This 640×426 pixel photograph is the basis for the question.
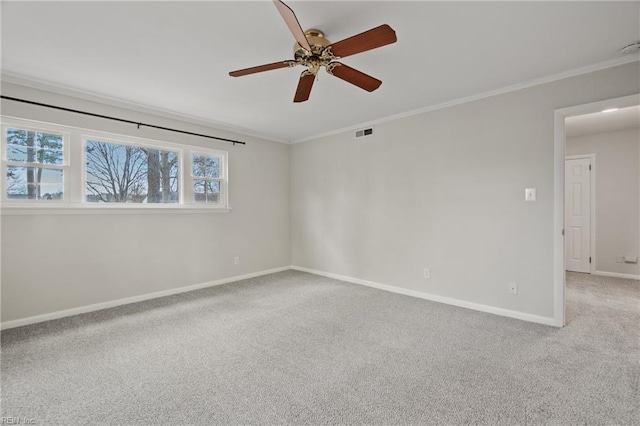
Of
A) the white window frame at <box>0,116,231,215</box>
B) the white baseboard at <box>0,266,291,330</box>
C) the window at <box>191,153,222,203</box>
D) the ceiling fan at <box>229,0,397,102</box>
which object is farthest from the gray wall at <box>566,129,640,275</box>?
the white window frame at <box>0,116,231,215</box>

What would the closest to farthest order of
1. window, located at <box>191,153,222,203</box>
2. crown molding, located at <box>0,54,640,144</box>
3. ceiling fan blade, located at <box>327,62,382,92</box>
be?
1. ceiling fan blade, located at <box>327,62,382,92</box>
2. crown molding, located at <box>0,54,640,144</box>
3. window, located at <box>191,153,222,203</box>

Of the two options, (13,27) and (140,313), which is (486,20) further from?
(140,313)

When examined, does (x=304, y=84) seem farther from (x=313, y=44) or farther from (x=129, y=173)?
(x=129, y=173)

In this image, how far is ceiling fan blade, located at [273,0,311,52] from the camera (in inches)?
57.0

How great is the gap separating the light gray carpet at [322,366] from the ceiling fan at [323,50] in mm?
2192

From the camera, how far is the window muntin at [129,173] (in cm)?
343

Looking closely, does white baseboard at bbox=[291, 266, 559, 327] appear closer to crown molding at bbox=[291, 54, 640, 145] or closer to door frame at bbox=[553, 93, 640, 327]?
door frame at bbox=[553, 93, 640, 327]

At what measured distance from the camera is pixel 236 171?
475 centimetres

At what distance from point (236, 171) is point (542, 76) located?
13.5ft

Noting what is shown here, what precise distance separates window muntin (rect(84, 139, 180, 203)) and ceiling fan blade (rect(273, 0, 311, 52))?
9.84 ft

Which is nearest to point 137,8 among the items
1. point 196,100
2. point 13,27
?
point 13,27

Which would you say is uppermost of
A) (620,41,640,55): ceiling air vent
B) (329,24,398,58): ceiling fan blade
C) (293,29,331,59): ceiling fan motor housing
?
(620,41,640,55): ceiling air vent

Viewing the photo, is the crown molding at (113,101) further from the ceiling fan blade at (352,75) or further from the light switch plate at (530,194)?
the light switch plate at (530,194)

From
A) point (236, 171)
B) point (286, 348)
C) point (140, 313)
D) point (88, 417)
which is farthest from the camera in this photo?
point (236, 171)
